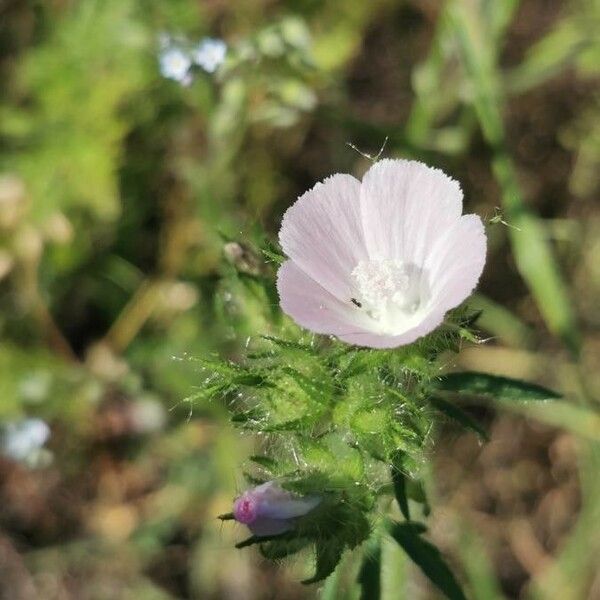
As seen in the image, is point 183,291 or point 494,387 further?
point 183,291

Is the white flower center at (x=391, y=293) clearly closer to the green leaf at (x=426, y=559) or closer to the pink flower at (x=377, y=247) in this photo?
the pink flower at (x=377, y=247)

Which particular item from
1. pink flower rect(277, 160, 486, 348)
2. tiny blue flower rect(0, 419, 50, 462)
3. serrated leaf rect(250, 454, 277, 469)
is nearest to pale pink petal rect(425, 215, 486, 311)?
pink flower rect(277, 160, 486, 348)

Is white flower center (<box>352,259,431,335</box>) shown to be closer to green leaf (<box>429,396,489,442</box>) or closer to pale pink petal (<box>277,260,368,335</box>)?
pale pink petal (<box>277,260,368,335</box>)

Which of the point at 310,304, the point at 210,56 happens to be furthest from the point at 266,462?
the point at 210,56

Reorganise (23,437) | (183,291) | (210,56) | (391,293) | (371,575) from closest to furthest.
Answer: (391,293), (371,575), (210,56), (23,437), (183,291)

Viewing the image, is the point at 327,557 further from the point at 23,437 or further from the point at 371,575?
the point at 23,437

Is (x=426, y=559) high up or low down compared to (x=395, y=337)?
down

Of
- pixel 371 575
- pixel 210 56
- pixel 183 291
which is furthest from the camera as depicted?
pixel 183 291

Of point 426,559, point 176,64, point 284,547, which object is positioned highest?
point 176,64
